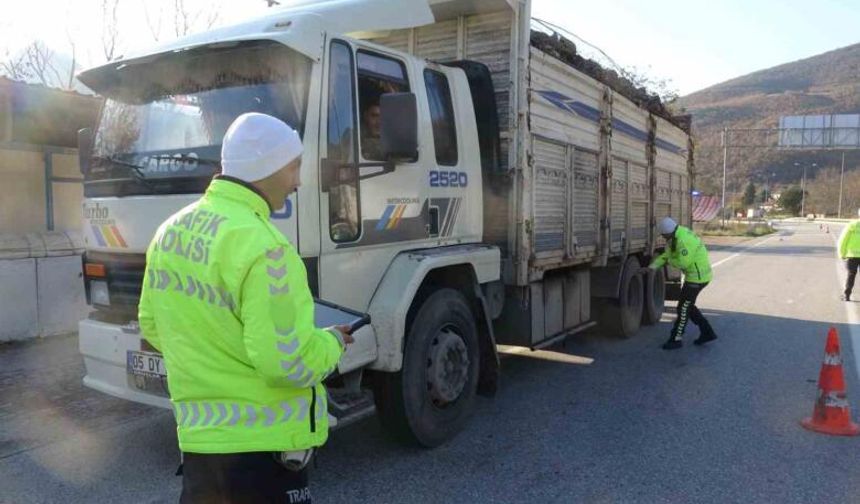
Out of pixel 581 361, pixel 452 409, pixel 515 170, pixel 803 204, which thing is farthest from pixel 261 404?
pixel 803 204

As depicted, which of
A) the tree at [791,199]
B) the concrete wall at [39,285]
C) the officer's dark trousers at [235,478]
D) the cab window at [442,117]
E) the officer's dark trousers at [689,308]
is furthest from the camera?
the tree at [791,199]

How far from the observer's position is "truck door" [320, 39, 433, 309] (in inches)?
150

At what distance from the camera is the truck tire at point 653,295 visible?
30.2 ft

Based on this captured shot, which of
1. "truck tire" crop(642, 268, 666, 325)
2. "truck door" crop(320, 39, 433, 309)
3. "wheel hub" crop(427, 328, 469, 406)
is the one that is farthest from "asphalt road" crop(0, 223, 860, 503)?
"truck tire" crop(642, 268, 666, 325)

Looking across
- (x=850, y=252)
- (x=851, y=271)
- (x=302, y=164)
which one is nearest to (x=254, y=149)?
(x=302, y=164)

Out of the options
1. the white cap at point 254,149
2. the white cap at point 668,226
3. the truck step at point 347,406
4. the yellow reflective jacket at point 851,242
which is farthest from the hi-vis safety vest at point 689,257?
the white cap at point 254,149

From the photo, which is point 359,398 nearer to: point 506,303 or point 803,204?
point 506,303

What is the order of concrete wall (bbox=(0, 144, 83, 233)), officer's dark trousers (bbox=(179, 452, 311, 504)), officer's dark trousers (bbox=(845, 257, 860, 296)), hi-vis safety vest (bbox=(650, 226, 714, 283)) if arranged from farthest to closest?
1. officer's dark trousers (bbox=(845, 257, 860, 296))
2. concrete wall (bbox=(0, 144, 83, 233))
3. hi-vis safety vest (bbox=(650, 226, 714, 283))
4. officer's dark trousers (bbox=(179, 452, 311, 504))

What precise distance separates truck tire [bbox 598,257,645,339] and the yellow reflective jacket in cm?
645

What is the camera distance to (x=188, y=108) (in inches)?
151

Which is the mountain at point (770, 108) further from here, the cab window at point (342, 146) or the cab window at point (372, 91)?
the cab window at point (342, 146)

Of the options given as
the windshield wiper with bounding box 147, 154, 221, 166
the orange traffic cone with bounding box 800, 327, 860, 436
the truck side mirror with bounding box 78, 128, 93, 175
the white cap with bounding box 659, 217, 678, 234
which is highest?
the truck side mirror with bounding box 78, 128, 93, 175

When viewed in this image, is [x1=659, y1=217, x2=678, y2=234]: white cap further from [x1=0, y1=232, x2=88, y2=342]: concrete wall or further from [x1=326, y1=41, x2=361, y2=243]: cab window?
[x1=0, y1=232, x2=88, y2=342]: concrete wall

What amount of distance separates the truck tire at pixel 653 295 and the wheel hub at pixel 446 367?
203 inches
